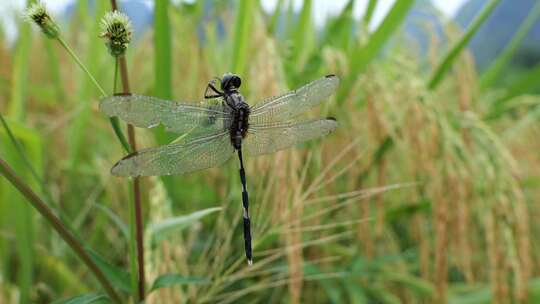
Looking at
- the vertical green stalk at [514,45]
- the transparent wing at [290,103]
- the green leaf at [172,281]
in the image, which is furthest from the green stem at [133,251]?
the vertical green stalk at [514,45]

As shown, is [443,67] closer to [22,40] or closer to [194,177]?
[194,177]

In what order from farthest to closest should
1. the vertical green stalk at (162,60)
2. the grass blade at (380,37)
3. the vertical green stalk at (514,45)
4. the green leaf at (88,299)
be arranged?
1. the vertical green stalk at (514,45)
2. the grass blade at (380,37)
3. the vertical green stalk at (162,60)
4. the green leaf at (88,299)

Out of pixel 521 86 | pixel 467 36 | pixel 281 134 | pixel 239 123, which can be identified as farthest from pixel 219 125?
pixel 521 86

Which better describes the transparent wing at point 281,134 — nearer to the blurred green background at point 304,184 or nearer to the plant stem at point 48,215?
the blurred green background at point 304,184

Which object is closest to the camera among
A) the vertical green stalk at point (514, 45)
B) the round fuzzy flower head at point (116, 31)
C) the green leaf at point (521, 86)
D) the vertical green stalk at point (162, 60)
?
the round fuzzy flower head at point (116, 31)

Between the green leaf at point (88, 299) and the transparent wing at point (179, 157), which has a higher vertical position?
the transparent wing at point (179, 157)

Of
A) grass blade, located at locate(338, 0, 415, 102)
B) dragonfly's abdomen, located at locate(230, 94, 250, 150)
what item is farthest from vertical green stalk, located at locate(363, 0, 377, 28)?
dragonfly's abdomen, located at locate(230, 94, 250, 150)

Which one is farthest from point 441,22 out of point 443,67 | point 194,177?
point 194,177

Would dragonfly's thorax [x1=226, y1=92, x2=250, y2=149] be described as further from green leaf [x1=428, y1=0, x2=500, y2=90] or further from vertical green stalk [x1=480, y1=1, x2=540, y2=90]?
vertical green stalk [x1=480, y1=1, x2=540, y2=90]
